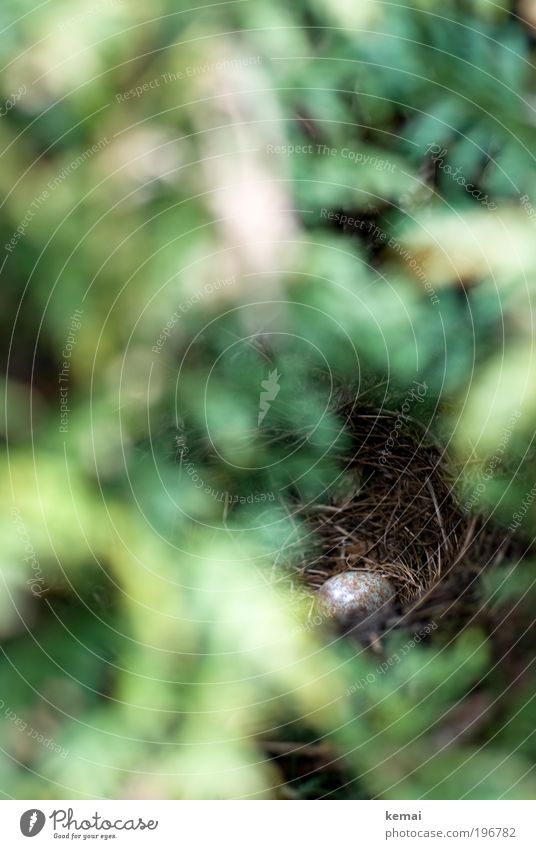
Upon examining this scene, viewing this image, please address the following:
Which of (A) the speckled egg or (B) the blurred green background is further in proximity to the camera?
(A) the speckled egg

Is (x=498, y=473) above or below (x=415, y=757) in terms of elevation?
above

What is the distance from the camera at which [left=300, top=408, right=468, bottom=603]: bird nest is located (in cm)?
76

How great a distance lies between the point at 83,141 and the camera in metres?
0.58

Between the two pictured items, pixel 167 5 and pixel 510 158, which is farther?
pixel 510 158

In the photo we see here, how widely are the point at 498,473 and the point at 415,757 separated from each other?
0.25 metres

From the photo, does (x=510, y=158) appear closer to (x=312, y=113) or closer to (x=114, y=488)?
(x=312, y=113)

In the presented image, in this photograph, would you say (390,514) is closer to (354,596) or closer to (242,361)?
(354,596)

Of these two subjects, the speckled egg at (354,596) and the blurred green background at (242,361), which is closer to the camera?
the blurred green background at (242,361)

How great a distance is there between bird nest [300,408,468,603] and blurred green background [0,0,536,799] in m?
0.04

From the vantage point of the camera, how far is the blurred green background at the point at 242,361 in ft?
1.89

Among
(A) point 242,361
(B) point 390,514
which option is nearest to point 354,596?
(B) point 390,514

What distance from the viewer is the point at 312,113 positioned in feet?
2.19
